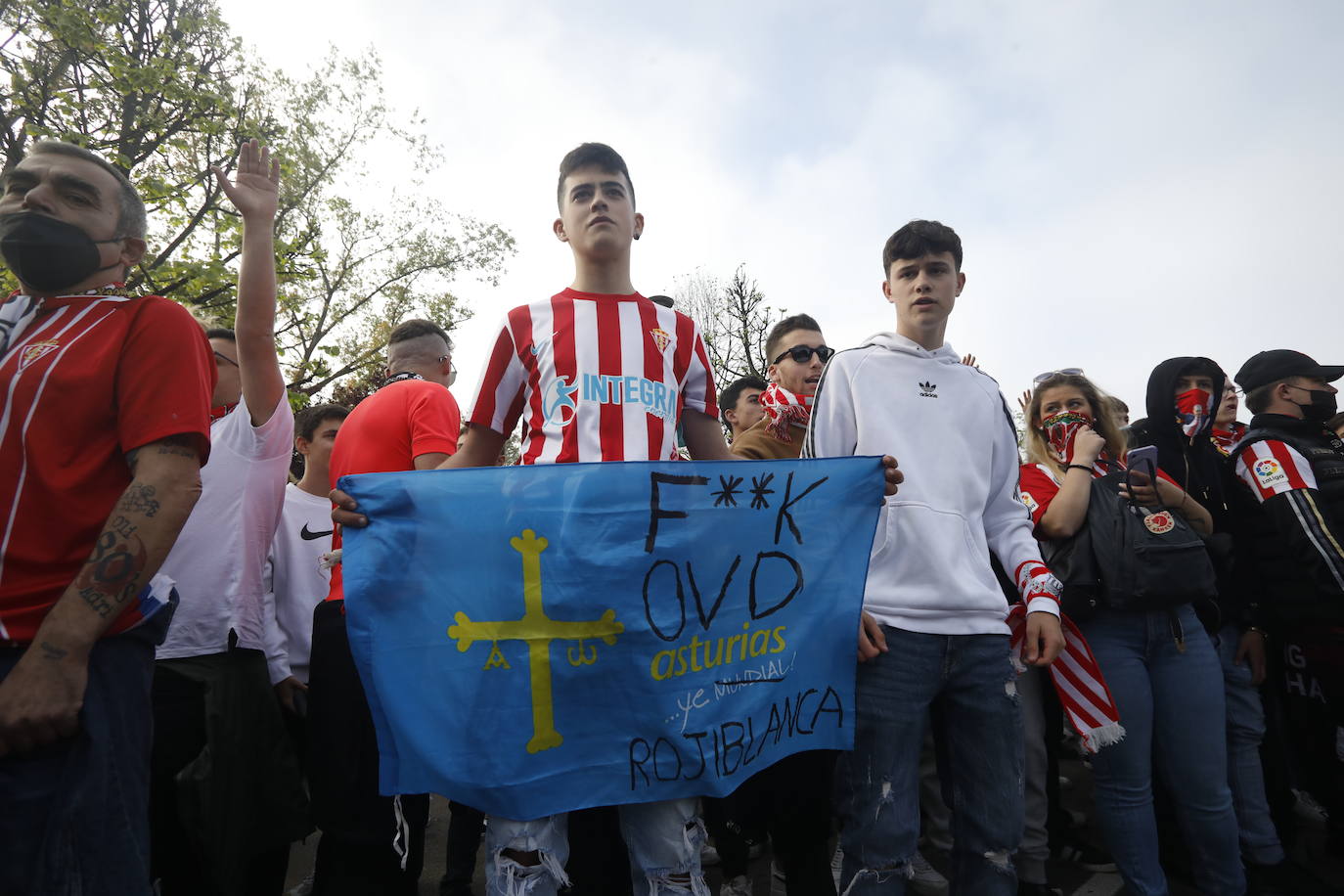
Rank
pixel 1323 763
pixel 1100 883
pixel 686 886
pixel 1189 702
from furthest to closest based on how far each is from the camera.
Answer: pixel 1323 763 < pixel 1100 883 < pixel 1189 702 < pixel 686 886

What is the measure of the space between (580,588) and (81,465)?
46.5 inches

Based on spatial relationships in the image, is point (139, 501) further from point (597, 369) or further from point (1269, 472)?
point (1269, 472)

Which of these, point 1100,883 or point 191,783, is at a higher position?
point 191,783

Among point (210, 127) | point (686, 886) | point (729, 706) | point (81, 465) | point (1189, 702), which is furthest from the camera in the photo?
point (210, 127)

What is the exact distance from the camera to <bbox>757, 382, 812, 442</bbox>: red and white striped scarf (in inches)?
147

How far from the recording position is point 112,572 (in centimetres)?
156

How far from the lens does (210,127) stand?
11055 mm

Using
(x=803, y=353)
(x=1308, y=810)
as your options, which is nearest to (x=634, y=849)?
(x=803, y=353)

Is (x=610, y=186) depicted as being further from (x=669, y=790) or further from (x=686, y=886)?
(x=686, y=886)

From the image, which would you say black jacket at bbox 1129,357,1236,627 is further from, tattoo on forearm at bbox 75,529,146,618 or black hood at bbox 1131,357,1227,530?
tattoo on forearm at bbox 75,529,146,618

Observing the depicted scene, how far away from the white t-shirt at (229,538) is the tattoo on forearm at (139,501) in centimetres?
90

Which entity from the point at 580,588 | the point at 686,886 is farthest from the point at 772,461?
the point at 686,886

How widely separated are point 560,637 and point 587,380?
73cm

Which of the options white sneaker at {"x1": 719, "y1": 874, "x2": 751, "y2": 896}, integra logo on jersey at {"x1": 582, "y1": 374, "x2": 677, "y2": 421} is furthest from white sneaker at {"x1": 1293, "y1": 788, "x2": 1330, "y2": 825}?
integra logo on jersey at {"x1": 582, "y1": 374, "x2": 677, "y2": 421}
